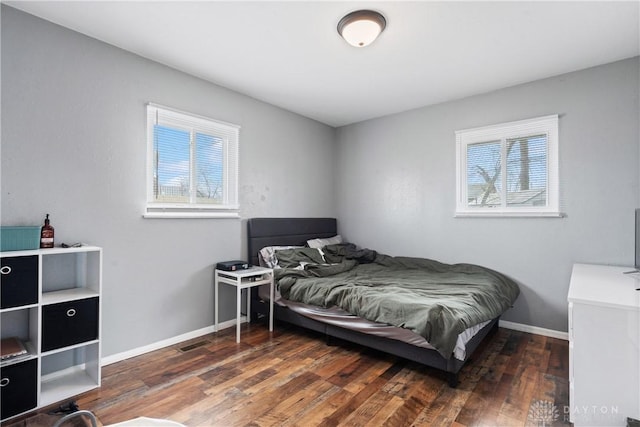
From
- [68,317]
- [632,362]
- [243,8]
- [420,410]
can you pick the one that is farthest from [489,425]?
[243,8]

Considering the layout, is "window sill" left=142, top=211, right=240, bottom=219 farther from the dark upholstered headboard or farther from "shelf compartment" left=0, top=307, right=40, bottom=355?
"shelf compartment" left=0, top=307, right=40, bottom=355

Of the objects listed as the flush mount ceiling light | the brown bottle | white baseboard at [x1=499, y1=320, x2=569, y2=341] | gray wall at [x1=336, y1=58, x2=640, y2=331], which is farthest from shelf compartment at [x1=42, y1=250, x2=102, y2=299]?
white baseboard at [x1=499, y1=320, x2=569, y2=341]

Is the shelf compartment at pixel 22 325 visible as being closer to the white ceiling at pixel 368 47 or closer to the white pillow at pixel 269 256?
the white pillow at pixel 269 256

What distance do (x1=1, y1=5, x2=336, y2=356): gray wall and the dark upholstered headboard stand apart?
125mm

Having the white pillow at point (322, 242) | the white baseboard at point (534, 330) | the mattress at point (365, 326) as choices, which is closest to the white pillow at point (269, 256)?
the mattress at point (365, 326)

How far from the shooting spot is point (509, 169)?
3451mm

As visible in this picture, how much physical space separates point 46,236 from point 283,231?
229 cm

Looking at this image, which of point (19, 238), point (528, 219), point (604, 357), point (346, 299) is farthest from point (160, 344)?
point (528, 219)

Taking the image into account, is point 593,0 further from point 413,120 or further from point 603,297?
point 413,120

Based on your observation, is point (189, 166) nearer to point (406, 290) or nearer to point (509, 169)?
point (406, 290)

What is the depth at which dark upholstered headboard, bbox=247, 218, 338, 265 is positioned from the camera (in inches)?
142

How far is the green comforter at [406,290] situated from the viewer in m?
2.21

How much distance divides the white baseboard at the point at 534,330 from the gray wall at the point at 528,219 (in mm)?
46

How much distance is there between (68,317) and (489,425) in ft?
8.83
